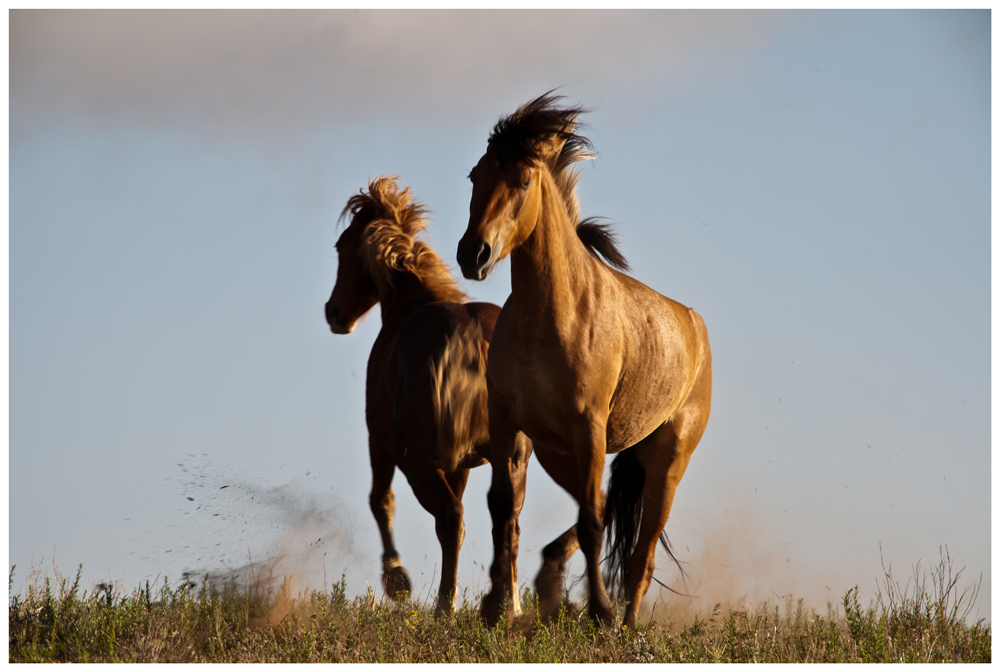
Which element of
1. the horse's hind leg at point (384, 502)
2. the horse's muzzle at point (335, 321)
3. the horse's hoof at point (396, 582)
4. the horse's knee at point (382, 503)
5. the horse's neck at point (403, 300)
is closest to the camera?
the horse's hoof at point (396, 582)

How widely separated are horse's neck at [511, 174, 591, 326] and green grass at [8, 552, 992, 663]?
1738 millimetres

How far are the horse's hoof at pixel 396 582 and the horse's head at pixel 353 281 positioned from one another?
2074 millimetres

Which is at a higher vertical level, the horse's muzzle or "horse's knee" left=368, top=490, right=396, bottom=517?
the horse's muzzle

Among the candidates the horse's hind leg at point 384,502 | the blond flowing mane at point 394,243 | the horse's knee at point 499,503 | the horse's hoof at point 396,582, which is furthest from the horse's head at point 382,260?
the horse's knee at point 499,503

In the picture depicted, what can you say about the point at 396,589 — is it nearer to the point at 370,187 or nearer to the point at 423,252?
the point at 423,252

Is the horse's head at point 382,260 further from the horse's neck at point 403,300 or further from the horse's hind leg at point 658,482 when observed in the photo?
the horse's hind leg at point 658,482

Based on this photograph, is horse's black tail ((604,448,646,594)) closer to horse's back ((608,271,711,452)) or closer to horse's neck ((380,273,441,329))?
horse's back ((608,271,711,452))

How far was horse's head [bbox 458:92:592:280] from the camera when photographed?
5074 millimetres

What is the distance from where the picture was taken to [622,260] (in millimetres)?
6652

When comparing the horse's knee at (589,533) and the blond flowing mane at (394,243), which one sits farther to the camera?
the blond flowing mane at (394,243)

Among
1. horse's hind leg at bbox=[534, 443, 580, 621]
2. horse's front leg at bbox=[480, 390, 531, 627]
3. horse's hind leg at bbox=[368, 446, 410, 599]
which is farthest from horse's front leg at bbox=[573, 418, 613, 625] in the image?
horse's hind leg at bbox=[368, 446, 410, 599]

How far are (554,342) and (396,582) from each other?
2.62 m

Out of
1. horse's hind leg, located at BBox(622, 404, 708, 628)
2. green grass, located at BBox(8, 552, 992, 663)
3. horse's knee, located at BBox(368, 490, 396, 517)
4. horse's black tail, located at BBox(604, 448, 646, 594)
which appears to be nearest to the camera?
green grass, located at BBox(8, 552, 992, 663)

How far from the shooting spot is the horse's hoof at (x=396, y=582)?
6.86 metres
